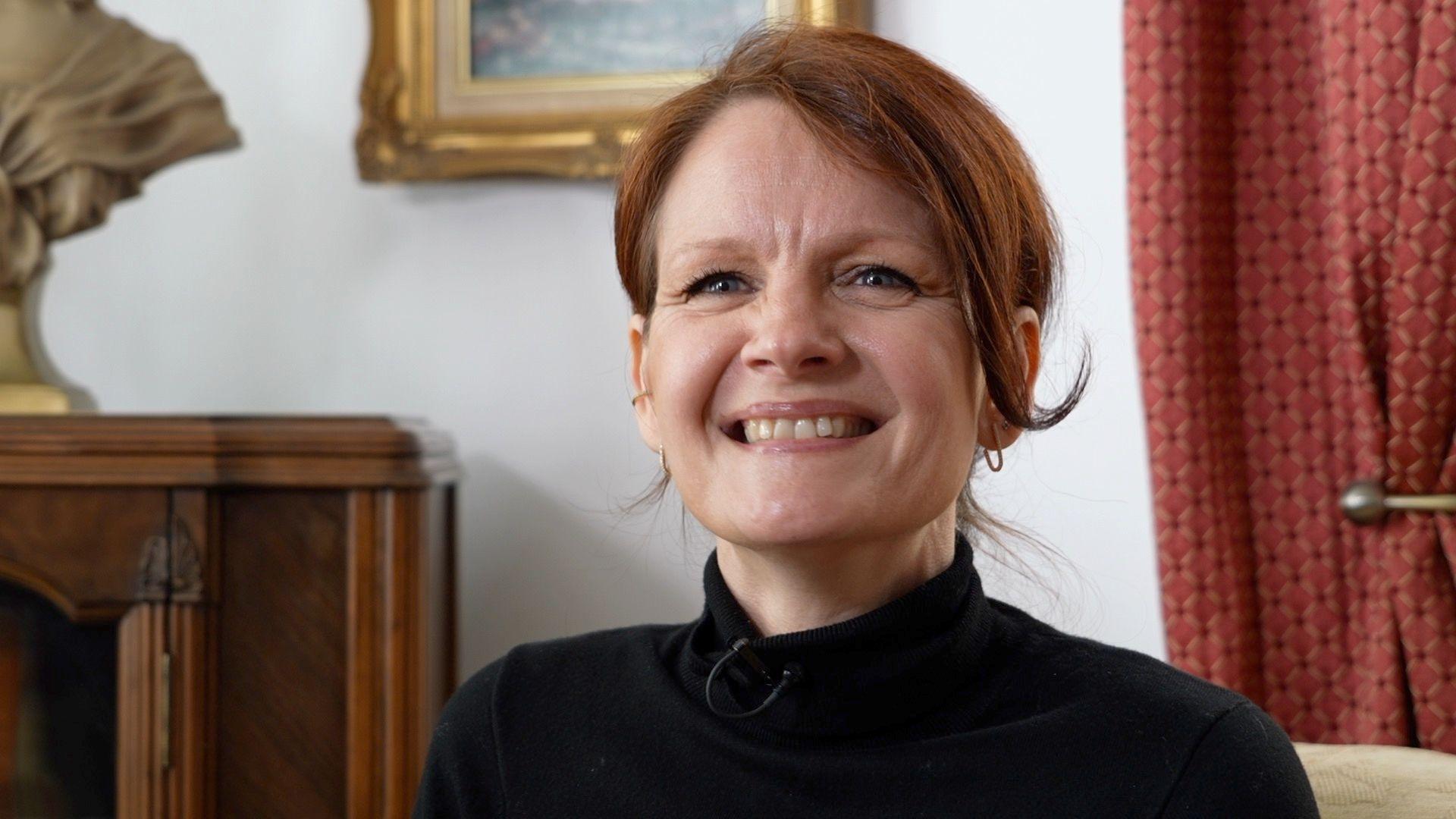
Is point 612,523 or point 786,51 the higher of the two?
point 786,51

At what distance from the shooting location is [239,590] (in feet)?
4.84

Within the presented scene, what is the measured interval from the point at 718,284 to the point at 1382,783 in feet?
1.92

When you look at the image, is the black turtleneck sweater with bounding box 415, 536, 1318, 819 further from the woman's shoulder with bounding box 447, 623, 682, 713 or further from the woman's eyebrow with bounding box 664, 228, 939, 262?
the woman's eyebrow with bounding box 664, 228, 939, 262

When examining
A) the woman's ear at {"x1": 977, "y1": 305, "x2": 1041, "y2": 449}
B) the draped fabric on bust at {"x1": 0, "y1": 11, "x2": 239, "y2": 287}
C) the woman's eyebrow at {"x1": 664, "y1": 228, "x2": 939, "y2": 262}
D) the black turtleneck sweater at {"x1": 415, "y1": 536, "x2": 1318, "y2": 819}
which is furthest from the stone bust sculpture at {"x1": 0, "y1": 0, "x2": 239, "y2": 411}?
the woman's ear at {"x1": 977, "y1": 305, "x2": 1041, "y2": 449}

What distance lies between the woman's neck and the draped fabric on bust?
108cm

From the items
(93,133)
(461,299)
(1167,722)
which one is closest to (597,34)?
(461,299)

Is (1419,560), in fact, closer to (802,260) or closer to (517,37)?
(802,260)

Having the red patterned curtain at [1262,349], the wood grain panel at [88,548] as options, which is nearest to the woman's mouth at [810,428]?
the red patterned curtain at [1262,349]

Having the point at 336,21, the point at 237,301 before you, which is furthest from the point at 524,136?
the point at 237,301

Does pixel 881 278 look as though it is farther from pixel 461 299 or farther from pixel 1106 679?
pixel 461 299

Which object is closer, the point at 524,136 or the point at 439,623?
the point at 439,623

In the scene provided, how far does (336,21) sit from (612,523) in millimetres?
834

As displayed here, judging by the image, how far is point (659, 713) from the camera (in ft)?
3.43

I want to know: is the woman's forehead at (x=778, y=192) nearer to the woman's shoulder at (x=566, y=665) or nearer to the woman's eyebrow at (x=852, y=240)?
Result: the woman's eyebrow at (x=852, y=240)
